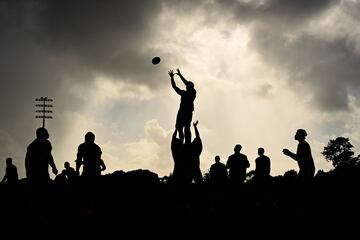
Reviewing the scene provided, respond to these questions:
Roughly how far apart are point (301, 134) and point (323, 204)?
192 cm

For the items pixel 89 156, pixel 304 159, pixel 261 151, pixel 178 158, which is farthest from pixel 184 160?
pixel 304 159

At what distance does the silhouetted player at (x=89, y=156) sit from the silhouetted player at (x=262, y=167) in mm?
4802

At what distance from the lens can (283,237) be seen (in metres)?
10.2

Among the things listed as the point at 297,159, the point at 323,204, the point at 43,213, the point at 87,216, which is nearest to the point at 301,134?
the point at 297,159

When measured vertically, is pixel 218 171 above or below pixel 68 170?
below

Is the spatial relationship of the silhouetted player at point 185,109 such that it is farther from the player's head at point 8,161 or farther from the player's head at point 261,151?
the player's head at point 8,161

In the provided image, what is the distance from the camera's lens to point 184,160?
46.2ft

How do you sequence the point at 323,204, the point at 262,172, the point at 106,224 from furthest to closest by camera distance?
1. the point at 262,172
2. the point at 323,204
3. the point at 106,224

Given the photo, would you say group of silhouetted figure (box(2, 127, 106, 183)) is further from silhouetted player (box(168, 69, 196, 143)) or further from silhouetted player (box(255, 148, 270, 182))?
silhouetted player (box(255, 148, 270, 182))

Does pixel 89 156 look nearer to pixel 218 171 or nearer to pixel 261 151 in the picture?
pixel 218 171

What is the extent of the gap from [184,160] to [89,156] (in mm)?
3486

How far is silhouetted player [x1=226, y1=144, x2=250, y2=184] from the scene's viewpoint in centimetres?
1334

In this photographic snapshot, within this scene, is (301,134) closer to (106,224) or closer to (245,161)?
(245,161)

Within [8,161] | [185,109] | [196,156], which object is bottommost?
[196,156]
